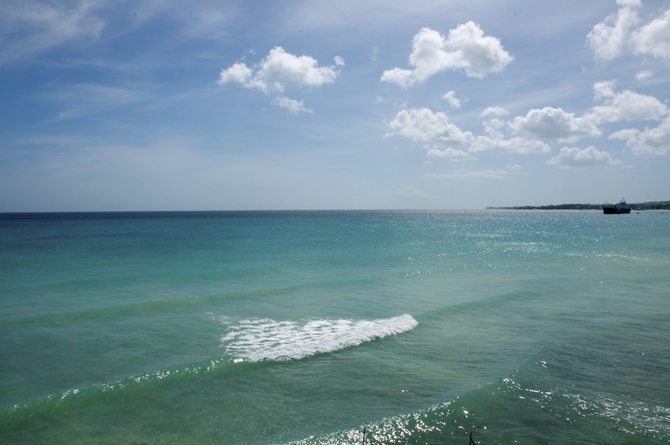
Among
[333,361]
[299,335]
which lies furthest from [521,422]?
[299,335]

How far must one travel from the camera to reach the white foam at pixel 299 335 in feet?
37.9

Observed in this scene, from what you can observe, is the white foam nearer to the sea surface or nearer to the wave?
the sea surface

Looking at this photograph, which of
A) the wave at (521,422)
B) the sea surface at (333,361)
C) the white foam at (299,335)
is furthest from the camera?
the white foam at (299,335)

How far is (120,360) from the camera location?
11.0 m

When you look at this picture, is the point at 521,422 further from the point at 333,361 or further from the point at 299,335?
the point at 299,335

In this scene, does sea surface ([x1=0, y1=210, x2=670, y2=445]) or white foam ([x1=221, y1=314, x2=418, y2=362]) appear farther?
white foam ([x1=221, y1=314, x2=418, y2=362])

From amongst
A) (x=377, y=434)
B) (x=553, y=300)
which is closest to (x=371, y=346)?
(x=377, y=434)

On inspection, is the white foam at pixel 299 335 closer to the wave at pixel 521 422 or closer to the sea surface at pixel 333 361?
the sea surface at pixel 333 361

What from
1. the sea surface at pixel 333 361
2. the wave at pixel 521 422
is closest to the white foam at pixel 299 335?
the sea surface at pixel 333 361

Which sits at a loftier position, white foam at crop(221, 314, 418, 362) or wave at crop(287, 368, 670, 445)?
wave at crop(287, 368, 670, 445)

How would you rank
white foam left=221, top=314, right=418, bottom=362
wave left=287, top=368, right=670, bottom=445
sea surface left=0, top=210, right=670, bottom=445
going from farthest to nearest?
white foam left=221, top=314, right=418, bottom=362 < sea surface left=0, top=210, right=670, bottom=445 < wave left=287, top=368, right=670, bottom=445

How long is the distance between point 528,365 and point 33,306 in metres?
19.2

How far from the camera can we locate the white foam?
455 inches

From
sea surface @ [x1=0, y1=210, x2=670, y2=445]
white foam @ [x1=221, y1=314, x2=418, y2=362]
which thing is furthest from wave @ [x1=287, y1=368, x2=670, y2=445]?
white foam @ [x1=221, y1=314, x2=418, y2=362]
